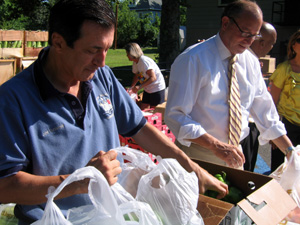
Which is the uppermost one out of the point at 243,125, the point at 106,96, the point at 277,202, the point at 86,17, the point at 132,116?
the point at 86,17

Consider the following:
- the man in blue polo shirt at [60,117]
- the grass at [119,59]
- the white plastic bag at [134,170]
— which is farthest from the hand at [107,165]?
the grass at [119,59]

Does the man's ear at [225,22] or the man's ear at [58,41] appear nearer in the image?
the man's ear at [58,41]

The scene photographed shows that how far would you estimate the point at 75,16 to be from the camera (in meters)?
1.36

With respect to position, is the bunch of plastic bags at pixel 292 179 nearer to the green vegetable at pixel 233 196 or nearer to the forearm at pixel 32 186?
the green vegetable at pixel 233 196

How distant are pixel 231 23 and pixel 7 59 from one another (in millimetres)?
4358

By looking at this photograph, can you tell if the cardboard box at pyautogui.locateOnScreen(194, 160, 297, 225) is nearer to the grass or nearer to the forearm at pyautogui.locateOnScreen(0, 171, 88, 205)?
the forearm at pyautogui.locateOnScreen(0, 171, 88, 205)

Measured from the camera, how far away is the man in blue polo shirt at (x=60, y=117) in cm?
126

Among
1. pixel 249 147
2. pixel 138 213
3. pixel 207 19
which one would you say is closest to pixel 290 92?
pixel 249 147

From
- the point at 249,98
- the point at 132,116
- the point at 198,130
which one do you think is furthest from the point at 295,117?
the point at 132,116

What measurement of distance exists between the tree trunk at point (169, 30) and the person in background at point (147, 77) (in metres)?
5.10

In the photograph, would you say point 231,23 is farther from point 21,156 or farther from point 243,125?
point 21,156

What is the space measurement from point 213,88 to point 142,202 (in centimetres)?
120

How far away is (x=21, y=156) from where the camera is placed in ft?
Result: 4.14

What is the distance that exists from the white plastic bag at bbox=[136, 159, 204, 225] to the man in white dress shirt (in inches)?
33.0
